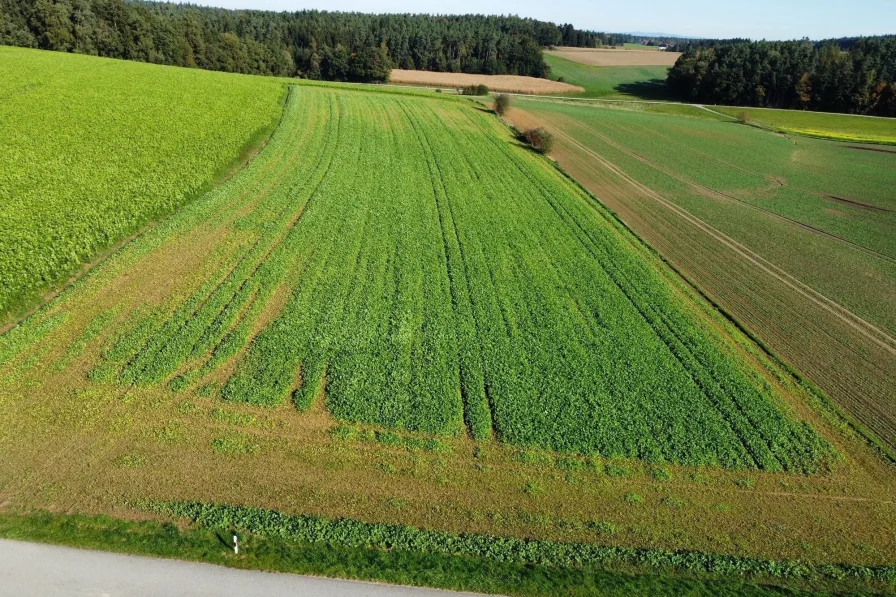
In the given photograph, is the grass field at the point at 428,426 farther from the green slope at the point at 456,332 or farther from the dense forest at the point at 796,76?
the dense forest at the point at 796,76

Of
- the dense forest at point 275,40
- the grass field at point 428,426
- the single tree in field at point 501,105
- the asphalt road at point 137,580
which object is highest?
the dense forest at point 275,40

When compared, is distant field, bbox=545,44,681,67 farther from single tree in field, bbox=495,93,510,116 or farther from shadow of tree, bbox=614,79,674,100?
single tree in field, bbox=495,93,510,116

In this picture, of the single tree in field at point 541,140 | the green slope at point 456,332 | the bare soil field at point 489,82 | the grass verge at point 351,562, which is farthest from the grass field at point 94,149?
the bare soil field at point 489,82

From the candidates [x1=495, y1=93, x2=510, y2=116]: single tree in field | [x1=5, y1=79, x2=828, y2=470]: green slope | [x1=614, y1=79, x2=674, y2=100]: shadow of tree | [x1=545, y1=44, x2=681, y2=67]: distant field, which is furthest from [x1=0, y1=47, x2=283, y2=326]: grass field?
[x1=545, y1=44, x2=681, y2=67]: distant field

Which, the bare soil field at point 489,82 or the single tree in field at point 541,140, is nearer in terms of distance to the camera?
the single tree in field at point 541,140

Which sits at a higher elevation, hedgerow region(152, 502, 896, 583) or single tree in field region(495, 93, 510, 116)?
single tree in field region(495, 93, 510, 116)

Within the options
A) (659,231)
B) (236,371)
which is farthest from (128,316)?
(659,231)

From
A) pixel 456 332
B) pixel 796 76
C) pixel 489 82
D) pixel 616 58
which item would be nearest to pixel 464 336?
pixel 456 332
